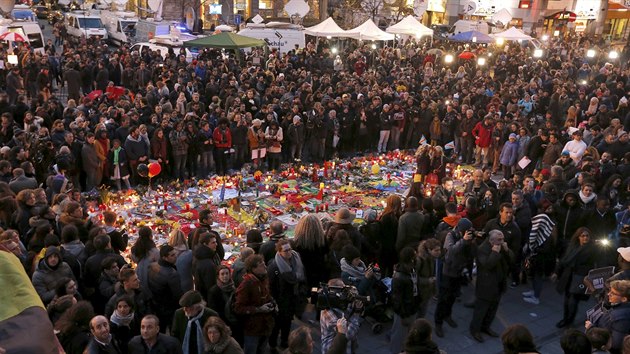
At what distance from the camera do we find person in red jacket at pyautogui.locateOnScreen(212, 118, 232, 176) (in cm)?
1249

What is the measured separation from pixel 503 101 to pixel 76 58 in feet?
44.4

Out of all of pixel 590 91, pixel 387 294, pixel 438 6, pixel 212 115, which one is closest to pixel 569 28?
pixel 438 6

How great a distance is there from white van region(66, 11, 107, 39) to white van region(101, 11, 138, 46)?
1.83 feet

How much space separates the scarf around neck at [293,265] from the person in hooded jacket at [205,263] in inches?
27.5

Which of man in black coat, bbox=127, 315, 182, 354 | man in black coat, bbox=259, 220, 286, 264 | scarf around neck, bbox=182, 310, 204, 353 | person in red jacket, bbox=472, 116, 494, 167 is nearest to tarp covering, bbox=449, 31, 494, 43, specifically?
person in red jacket, bbox=472, 116, 494, 167

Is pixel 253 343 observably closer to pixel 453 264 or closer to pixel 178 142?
pixel 453 264

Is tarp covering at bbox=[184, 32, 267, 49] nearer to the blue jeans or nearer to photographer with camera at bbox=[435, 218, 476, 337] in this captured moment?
photographer with camera at bbox=[435, 218, 476, 337]

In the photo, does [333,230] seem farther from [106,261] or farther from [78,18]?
[78,18]

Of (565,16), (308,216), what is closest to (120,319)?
(308,216)

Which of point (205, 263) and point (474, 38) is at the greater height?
point (474, 38)

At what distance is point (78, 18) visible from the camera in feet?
105

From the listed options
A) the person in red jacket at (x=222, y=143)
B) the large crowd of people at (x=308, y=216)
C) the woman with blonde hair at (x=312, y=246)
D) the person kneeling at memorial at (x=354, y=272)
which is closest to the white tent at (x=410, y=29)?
the large crowd of people at (x=308, y=216)

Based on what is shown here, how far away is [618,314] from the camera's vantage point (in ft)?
18.4

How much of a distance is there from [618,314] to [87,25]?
32119 millimetres
